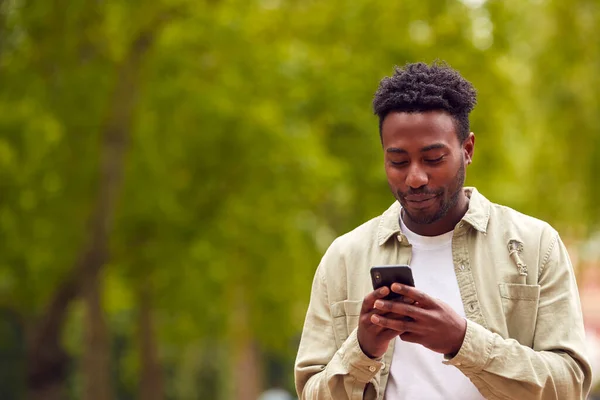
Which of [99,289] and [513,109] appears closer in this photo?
[99,289]

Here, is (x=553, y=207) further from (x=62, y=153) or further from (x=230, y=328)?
(x=62, y=153)

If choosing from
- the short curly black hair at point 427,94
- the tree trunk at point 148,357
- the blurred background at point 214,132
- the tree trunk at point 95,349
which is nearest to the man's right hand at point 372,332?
the short curly black hair at point 427,94

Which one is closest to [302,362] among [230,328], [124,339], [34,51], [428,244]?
[428,244]

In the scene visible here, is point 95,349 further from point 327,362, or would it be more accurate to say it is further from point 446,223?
point 446,223

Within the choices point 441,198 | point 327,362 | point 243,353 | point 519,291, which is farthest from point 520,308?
point 243,353

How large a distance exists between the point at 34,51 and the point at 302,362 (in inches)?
485

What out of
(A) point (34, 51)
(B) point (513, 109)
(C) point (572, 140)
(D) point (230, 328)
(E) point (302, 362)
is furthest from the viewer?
(D) point (230, 328)

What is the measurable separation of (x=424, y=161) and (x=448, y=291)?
400 mm

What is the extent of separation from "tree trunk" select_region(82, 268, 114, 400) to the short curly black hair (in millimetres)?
12768

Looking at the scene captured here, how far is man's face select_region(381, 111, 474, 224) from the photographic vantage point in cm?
318

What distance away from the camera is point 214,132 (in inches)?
652

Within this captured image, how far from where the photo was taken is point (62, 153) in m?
16.0

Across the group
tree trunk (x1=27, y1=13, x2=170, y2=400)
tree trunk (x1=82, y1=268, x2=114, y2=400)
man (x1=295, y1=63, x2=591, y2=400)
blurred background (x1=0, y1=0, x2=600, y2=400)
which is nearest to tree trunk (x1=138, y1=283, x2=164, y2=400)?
blurred background (x1=0, y1=0, x2=600, y2=400)

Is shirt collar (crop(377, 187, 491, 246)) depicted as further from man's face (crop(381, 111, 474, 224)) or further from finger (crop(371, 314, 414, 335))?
finger (crop(371, 314, 414, 335))
